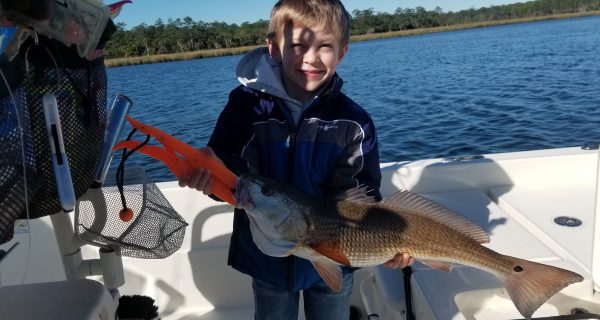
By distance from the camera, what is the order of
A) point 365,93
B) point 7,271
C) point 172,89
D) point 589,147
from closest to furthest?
point 7,271, point 589,147, point 365,93, point 172,89

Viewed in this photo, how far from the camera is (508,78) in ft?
70.5

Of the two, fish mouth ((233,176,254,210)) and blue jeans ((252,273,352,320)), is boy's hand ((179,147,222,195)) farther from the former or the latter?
blue jeans ((252,273,352,320))

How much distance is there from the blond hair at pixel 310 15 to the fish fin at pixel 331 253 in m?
1.18

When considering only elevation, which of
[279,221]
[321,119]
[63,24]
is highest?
[63,24]

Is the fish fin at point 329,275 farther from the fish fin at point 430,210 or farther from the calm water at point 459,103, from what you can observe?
the calm water at point 459,103

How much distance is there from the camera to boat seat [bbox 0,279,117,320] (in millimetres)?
2033

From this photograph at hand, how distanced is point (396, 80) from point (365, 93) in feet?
13.5

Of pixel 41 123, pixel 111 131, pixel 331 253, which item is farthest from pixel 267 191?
pixel 41 123

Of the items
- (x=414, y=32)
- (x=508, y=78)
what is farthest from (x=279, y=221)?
(x=414, y=32)

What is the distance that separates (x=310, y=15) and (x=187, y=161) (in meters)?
1.06

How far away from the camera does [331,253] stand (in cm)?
222

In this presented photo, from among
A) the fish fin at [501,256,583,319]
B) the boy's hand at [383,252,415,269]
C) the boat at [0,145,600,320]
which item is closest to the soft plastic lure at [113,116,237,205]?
the boat at [0,145,600,320]

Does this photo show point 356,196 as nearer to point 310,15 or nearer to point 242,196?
point 242,196

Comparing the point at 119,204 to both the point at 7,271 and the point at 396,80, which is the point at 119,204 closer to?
the point at 7,271
